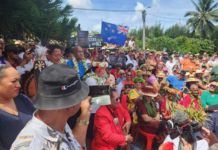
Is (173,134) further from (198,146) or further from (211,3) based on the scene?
(211,3)

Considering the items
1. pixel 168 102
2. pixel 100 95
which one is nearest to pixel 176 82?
pixel 168 102

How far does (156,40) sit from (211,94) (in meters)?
15.7

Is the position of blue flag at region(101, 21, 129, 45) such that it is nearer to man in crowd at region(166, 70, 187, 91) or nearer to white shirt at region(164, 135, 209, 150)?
man in crowd at region(166, 70, 187, 91)

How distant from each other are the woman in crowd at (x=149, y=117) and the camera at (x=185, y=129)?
3.61ft

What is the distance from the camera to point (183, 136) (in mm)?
2051

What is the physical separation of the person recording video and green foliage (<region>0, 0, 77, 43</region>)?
1951 mm

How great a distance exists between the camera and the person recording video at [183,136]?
2.00 m

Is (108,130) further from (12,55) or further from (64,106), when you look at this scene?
(12,55)

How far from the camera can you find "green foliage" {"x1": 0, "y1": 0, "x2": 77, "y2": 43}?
1796 mm

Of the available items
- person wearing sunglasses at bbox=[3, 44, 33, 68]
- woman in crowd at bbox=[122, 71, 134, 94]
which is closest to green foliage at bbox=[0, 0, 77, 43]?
person wearing sunglasses at bbox=[3, 44, 33, 68]

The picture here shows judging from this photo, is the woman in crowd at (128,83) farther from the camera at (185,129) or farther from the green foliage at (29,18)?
the green foliage at (29,18)

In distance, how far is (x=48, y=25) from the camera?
202 cm

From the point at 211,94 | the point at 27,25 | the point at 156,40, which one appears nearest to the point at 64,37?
the point at 27,25

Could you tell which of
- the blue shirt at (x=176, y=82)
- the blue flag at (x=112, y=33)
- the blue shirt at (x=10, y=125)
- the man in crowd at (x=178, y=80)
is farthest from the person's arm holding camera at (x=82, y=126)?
the blue flag at (x=112, y=33)
